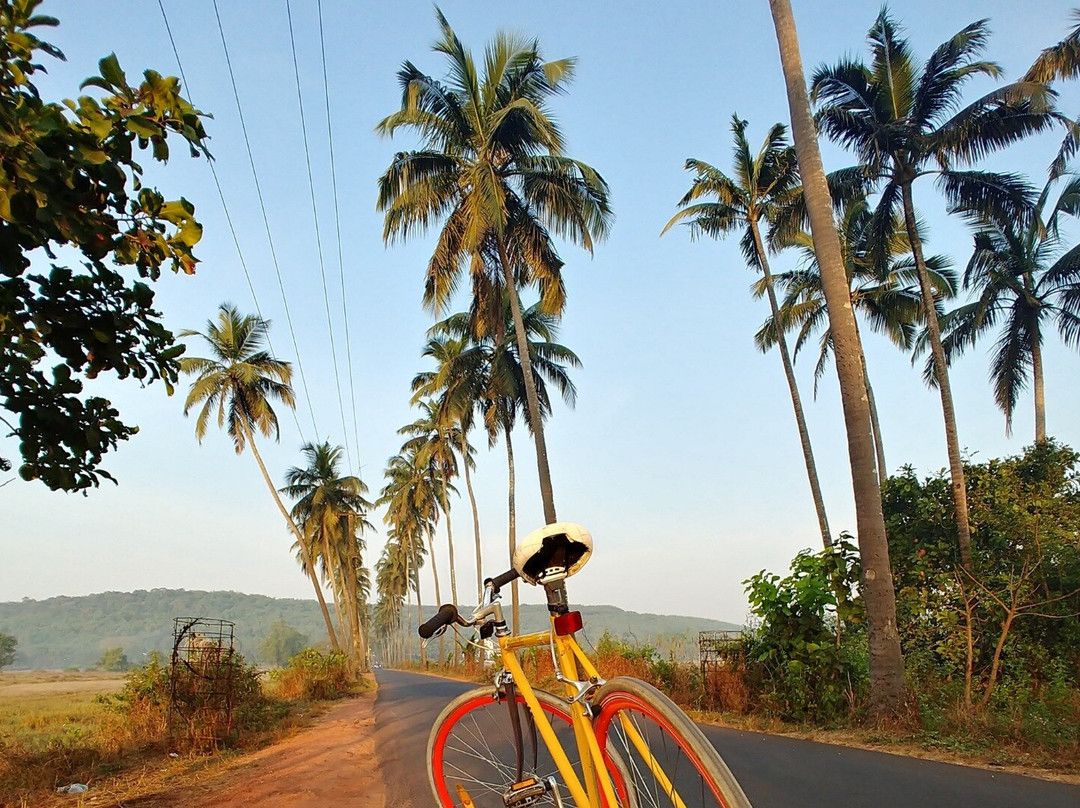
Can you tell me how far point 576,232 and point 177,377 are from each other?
1726 centimetres

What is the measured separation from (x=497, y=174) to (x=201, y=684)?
13.9 metres

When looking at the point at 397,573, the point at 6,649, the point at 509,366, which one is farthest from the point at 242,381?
the point at 6,649

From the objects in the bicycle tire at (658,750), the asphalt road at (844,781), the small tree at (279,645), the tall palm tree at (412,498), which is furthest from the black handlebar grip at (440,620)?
the small tree at (279,645)

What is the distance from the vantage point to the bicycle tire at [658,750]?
1.93m

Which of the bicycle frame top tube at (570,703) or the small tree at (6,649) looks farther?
the small tree at (6,649)

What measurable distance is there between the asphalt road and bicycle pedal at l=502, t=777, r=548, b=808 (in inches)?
95.3

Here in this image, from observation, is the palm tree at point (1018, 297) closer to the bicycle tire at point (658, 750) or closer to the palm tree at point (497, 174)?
the palm tree at point (497, 174)

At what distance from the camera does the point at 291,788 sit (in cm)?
623

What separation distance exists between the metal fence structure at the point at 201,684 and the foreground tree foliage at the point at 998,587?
30.9ft

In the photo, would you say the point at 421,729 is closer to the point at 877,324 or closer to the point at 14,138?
the point at 14,138

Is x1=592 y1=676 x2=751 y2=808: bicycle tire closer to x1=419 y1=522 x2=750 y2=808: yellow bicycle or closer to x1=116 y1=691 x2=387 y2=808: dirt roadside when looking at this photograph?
x1=419 y1=522 x2=750 y2=808: yellow bicycle

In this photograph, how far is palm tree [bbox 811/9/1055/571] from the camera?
16594mm

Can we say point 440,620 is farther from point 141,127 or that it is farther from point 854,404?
point 854,404

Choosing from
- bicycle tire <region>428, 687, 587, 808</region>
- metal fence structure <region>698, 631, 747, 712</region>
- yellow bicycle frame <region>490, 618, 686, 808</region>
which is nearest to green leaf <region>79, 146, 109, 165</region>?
yellow bicycle frame <region>490, 618, 686, 808</region>
